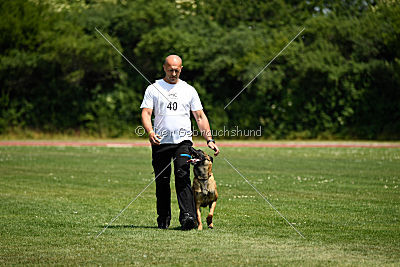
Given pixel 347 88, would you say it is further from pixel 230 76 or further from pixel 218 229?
pixel 218 229

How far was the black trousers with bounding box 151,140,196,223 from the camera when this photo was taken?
364 inches

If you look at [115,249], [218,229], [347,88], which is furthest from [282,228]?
[347,88]

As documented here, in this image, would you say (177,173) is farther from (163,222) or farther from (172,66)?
(172,66)

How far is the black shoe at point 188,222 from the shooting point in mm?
9117

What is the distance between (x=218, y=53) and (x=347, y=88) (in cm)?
775

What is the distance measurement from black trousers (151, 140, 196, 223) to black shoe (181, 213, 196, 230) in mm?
67

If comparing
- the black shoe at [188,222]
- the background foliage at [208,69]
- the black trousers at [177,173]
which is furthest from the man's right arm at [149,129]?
the background foliage at [208,69]

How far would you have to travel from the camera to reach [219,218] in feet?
34.5

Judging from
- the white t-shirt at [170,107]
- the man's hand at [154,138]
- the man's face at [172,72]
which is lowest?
the man's hand at [154,138]

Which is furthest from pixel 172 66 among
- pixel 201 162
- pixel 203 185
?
pixel 203 185

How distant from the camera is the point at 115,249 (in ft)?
25.7

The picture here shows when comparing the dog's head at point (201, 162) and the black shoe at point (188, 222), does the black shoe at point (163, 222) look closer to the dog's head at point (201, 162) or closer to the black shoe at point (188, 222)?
the black shoe at point (188, 222)

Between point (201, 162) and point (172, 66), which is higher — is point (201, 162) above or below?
below

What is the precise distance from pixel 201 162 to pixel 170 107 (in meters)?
0.89
